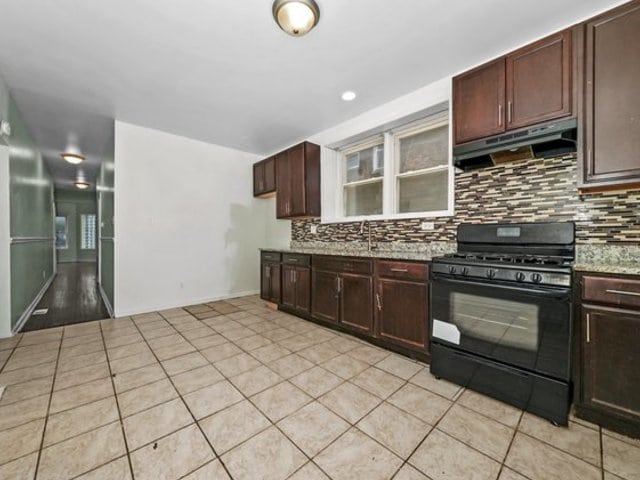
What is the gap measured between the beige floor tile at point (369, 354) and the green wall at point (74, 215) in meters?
11.6

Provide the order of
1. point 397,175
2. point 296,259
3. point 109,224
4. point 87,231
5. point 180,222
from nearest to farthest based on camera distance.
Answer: point 397,175 < point 296,259 < point 180,222 < point 109,224 < point 87,231

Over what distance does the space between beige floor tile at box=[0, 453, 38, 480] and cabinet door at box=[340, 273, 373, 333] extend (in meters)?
2.30

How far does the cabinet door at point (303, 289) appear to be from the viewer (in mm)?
3395

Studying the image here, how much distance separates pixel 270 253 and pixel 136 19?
2833 millimetres

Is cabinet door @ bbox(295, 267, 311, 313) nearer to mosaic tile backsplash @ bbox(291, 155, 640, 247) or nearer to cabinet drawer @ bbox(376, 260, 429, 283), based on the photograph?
cabinet drawer @ bbox(376, 260, 429, 283)

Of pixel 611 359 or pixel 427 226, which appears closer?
pixel 611 359

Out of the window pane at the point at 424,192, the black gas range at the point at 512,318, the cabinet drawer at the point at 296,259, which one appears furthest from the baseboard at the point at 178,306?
the black gas range at the point at 512,318

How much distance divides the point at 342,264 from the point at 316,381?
1.24 metres

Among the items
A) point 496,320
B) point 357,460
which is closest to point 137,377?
point 357,460

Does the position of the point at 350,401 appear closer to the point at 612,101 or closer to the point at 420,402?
the point at 420,402

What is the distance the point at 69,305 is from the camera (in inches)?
165

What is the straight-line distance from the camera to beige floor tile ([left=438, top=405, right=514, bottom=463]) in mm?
1410

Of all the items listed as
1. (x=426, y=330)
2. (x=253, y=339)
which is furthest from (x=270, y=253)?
(x=426, y=330)

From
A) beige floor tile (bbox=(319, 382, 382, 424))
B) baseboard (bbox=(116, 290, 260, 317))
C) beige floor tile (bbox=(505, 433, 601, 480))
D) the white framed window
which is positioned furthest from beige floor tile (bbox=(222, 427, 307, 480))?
baseboard (bbox=(116, 290, 260, 317))
